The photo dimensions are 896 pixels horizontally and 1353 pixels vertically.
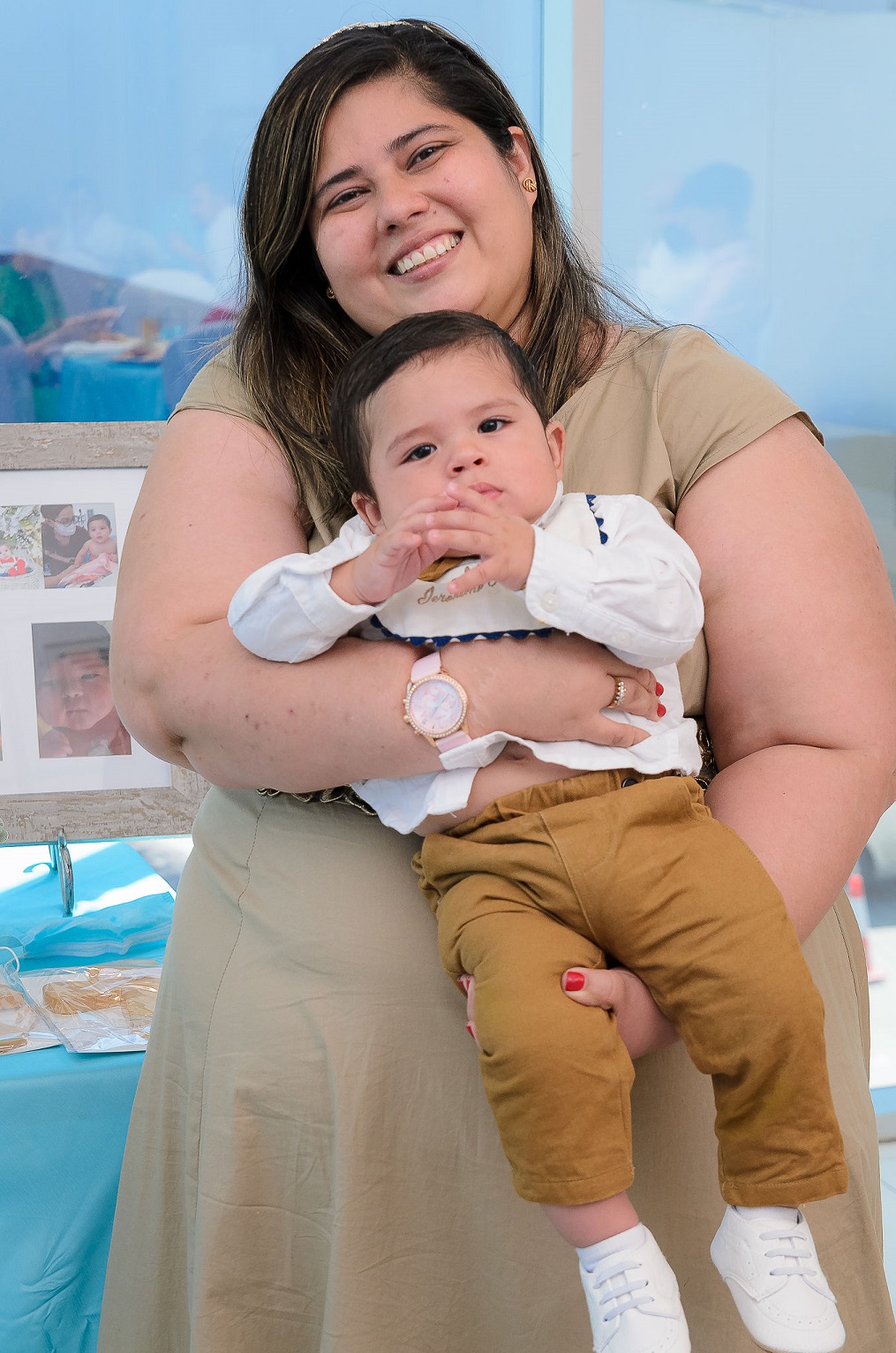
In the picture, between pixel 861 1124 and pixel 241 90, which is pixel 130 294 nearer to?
pixel 241 90

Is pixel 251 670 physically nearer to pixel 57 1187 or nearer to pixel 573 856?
pixel 573 856

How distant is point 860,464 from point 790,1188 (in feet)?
7.62

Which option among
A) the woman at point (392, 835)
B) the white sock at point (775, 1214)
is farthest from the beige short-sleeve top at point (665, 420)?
the white sock at point (775, 1214)

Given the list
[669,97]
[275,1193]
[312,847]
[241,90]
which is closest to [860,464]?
[669,97]

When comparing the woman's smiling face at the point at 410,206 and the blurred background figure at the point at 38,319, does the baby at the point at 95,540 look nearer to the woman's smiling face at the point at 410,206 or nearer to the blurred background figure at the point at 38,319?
the blurred background figure at the point at 38,319

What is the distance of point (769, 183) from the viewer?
2.79 m

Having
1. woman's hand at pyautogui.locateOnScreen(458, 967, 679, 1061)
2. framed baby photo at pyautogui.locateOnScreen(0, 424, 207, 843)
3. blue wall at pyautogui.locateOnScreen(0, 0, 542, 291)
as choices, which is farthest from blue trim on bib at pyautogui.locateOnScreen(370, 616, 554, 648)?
blue wall at pyautogui.locateOnScreen(0, 0, 542, 291)

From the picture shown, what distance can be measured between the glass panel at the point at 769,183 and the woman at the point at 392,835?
4.76 feet

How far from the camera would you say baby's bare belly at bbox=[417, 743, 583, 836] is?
1153 millimetres

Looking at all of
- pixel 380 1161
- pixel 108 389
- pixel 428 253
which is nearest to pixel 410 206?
pixel 428 253

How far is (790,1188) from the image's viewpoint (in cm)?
103

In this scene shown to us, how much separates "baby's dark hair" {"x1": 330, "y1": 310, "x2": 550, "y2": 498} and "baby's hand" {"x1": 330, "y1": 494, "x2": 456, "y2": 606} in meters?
0.17

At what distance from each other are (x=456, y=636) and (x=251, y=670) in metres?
→ 0.22

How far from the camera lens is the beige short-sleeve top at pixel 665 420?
132 centimetres
